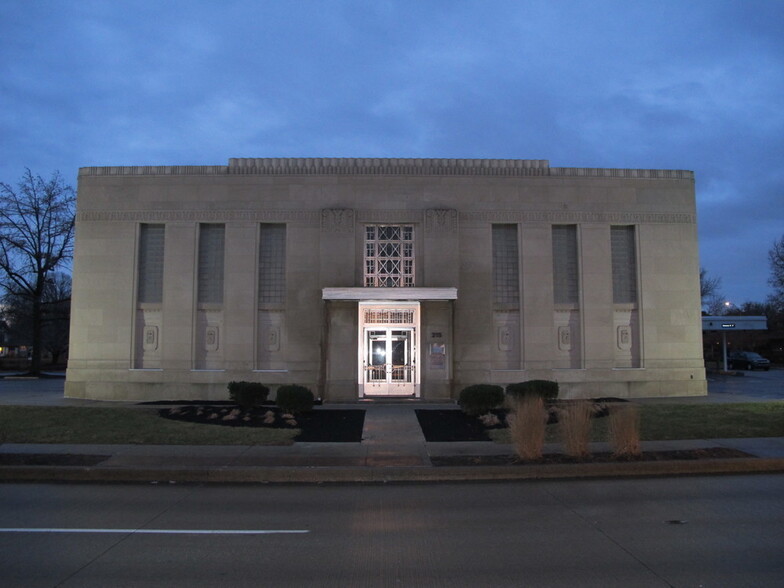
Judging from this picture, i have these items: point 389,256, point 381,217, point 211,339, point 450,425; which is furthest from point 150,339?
point 450,425

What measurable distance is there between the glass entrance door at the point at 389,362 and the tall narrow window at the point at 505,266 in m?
3.71

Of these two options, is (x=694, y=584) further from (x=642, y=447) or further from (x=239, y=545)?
(x=642, y=447)

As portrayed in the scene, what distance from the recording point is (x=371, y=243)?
2166 centimetres

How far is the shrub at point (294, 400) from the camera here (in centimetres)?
1641

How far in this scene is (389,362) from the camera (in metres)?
21.3

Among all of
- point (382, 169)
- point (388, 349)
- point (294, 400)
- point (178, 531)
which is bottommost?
point (178, 531)

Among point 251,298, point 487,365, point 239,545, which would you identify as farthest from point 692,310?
point 239,545

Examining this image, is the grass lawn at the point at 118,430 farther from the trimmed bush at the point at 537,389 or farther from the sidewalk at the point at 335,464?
the trimmed bush at the point at 537,389

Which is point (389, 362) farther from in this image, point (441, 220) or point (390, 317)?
point (441, 220)

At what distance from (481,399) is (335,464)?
6497 millimetres

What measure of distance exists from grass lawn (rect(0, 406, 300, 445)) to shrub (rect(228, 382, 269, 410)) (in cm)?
237

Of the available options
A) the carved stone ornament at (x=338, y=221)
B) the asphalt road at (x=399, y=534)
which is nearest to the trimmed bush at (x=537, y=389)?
the asphalt road at (x=399, y=534)

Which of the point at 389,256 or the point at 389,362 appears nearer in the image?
the point at 389,362

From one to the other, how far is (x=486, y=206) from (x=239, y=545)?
17308 mm
